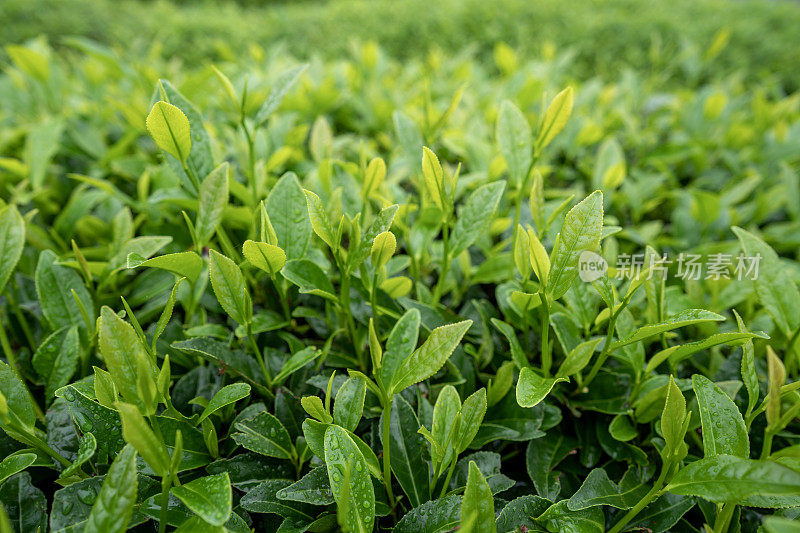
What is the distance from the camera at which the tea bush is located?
0.79m

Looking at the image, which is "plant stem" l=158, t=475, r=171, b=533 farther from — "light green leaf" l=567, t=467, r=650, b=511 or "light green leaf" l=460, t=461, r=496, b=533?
"light green leaf" l=567, t=467, r=650, b=511

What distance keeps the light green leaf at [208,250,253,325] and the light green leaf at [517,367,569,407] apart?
50cm

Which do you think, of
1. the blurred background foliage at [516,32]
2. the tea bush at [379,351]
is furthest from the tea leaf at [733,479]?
the blurred background foliage at [516,32]

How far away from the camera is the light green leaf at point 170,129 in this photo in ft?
3.00

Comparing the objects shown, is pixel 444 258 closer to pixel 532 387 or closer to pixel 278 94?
pixel 532 387

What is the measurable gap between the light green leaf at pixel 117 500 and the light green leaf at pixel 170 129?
0.56 m

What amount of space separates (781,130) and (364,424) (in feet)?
6.51

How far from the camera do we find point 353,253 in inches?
37.0

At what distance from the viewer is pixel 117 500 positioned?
27.0 inches

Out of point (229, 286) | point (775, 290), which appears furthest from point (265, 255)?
point (775, 290)

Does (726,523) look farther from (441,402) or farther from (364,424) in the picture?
(364,424)

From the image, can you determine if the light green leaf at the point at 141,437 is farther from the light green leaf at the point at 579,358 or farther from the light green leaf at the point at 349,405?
the light green leaf at the point at 579,358

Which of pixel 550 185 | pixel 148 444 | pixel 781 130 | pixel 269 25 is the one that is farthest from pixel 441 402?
A: pixel 269 25

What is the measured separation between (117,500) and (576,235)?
2.56 ft
